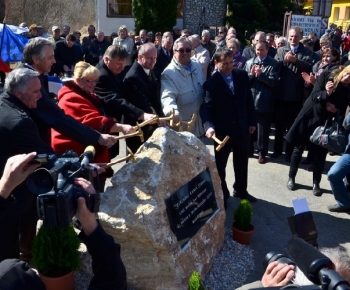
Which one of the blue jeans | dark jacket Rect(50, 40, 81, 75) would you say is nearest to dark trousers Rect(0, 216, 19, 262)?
the blue jeans

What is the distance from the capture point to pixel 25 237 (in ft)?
13.5

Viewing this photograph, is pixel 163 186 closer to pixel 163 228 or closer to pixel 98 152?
pixel 163 228

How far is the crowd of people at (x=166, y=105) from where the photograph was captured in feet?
11.0

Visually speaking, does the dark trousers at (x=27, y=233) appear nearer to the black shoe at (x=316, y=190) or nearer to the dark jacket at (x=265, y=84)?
the black shoe at (x=316, y=190)

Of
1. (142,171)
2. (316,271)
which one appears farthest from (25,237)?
(316,271)

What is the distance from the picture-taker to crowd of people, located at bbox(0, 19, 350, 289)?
3.35 m

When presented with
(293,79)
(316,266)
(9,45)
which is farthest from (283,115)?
(9,45)

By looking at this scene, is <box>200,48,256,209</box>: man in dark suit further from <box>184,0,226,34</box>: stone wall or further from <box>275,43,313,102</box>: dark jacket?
<box>184,0,226,34</box>: stone wall

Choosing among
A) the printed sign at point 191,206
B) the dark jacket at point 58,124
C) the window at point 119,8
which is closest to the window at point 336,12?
the window at point 119,8

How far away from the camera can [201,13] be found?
24.3 m

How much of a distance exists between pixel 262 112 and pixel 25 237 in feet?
13.3

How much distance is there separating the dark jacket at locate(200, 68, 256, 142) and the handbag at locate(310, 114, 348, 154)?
→ 3.17ft

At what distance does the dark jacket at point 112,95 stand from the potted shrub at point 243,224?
1434 millimetres

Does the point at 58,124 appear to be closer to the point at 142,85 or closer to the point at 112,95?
the point at 112,95
